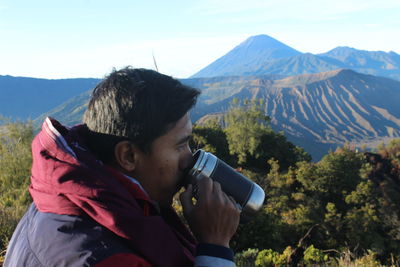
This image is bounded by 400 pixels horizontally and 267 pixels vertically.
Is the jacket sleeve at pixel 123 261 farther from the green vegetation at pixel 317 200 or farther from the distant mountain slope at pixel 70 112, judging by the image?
the distant mountain slope at pixel 70 112

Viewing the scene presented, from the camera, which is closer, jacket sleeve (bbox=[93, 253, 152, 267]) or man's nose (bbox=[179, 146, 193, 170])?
jacket sleeve (bbox=[93, 253, 152, 267])

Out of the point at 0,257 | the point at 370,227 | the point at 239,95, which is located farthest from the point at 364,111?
the point at 0,257

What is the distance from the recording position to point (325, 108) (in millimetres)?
133500

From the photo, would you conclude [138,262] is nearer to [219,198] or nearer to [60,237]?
[60,237]

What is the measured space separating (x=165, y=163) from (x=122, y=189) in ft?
0.76

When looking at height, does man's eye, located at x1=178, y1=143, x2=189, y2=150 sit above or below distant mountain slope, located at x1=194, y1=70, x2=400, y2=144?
above

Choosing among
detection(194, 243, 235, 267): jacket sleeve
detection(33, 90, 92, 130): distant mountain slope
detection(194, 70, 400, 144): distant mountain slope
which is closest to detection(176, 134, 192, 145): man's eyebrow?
detection(194, 243, 235, 267): jacket sleeve

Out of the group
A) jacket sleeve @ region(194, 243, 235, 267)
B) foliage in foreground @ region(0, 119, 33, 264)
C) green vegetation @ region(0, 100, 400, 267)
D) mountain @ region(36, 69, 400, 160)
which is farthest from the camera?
mountain @ region(36, 69, 400, 160)

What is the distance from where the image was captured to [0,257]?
2.70m

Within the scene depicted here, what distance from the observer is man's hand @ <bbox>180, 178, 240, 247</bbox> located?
3.43 ft

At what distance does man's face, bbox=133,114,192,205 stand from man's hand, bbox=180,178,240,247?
6cm

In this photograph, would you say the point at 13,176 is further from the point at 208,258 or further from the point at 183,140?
the point at 208,258

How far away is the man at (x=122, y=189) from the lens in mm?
813

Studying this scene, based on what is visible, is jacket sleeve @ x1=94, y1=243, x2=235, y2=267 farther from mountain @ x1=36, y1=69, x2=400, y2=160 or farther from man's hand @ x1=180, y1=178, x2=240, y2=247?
mountain @ x1=36, y1=69, x2=400, y2=160
